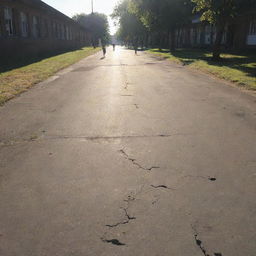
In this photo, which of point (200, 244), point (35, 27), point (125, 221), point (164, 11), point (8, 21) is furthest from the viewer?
point (164, 11)

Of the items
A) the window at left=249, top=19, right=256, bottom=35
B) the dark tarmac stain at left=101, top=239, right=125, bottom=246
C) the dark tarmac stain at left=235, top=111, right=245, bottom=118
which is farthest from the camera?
the window at left=249, top=19, right=256, bottom=35

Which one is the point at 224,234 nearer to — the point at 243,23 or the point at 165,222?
the point at 165,222

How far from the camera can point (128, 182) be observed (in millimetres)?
3654

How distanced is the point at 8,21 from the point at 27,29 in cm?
439

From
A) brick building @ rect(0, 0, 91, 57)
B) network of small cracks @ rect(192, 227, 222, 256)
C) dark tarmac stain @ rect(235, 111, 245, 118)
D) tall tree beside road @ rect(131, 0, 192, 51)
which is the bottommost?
network of small cracks @ rect(192, 227, 222, 256)

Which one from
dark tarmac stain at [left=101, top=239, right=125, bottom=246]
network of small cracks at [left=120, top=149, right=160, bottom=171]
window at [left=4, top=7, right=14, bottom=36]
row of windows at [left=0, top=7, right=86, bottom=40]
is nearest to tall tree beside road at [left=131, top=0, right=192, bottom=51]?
row of windows at [left=0, top=7, right=86, bottom=40]

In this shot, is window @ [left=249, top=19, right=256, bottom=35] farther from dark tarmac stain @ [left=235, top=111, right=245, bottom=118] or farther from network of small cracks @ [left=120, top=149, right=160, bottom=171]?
network of small cracks @ [left=120, top=149, right=160, bottom=171]

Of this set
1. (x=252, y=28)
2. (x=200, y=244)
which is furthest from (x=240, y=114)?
(x=252, y=28)

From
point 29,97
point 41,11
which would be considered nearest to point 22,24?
point 41,11

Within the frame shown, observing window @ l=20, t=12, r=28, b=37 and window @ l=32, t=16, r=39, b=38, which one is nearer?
window @ l=20, t=12, r=28, b=37

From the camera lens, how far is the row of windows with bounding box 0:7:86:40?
24.3 m

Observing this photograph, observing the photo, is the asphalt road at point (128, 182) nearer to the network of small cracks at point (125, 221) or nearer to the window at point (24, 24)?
the network of small cracks at point (125, 221)

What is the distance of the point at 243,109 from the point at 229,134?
232cm

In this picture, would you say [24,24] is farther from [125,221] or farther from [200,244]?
[200,244]
